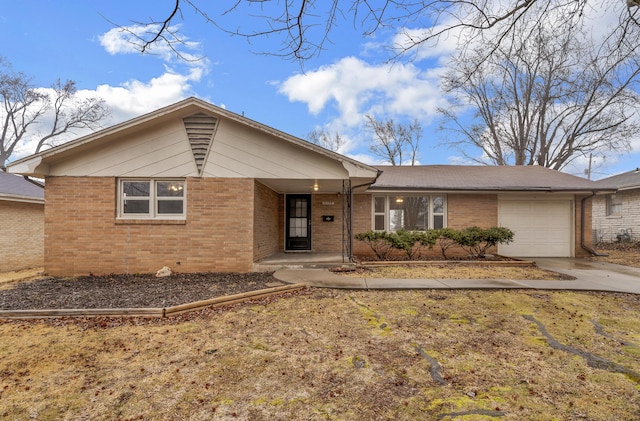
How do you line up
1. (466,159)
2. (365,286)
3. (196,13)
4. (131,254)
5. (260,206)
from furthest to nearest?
(466,159), (260,206), (131,254), (365,286), (196,13)

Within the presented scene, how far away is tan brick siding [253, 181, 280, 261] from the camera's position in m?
8.65

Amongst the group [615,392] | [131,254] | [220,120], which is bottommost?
[615,392]

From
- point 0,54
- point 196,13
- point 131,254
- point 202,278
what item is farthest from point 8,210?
point 0,54

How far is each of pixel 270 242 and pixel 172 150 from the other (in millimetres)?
4375

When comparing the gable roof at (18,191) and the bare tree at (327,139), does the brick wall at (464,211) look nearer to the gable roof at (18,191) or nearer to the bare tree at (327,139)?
the gable roof at (18,191)

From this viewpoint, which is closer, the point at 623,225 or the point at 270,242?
the point at 270,242

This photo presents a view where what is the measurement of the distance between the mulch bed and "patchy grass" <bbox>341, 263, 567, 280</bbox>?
9.50 feet

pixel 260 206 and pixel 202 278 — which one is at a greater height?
pixel 260 206

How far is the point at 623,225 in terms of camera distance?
15.8 metres

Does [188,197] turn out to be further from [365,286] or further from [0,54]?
[0,54]

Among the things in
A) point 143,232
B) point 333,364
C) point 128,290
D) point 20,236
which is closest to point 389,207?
point 143,232

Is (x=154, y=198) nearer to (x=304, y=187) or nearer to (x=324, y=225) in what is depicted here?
(x=304, y=187)

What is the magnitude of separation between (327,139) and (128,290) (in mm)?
26461

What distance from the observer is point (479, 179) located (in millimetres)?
12539
